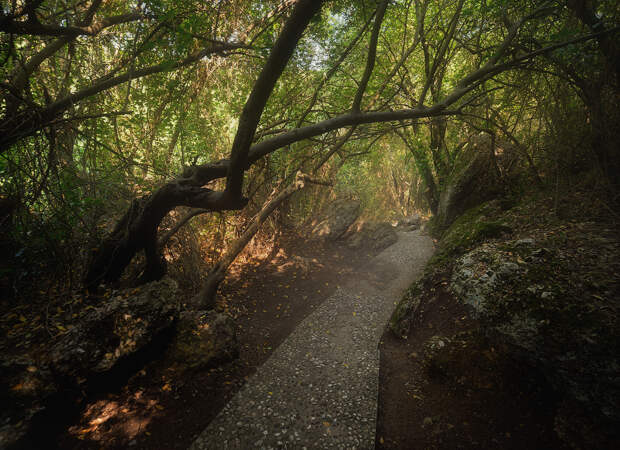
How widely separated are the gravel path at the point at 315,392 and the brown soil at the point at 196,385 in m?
0.20

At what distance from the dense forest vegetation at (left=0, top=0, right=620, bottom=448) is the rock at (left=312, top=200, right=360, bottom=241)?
3.35 meters

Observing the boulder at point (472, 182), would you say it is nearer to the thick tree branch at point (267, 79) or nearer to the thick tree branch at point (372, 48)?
the thick tree branch at point (372, 48)

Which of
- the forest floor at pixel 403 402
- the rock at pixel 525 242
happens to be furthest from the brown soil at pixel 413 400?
the rock at pixel 525 242

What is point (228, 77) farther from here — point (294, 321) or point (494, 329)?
point (494, 329)

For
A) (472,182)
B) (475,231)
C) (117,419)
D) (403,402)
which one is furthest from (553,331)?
(472,182)

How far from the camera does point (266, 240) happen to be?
8297 millimetres

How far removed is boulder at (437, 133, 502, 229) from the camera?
6121 mm

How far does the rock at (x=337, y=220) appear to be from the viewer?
10055 mm

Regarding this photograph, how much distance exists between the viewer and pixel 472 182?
6.52 meters

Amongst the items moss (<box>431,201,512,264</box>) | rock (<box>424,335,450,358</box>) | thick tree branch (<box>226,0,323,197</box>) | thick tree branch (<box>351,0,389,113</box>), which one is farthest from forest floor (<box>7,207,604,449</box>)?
thick tree branch (<box>351,0,389,113</box>)

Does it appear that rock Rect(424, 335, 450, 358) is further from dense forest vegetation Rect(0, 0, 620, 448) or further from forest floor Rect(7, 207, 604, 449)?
dense forest vegetation Rect(0, 0, 620, 448)

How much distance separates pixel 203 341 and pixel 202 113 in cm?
668

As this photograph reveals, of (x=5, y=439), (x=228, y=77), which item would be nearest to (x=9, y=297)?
(x=5, y=439)

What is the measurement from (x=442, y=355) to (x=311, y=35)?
7.01m
